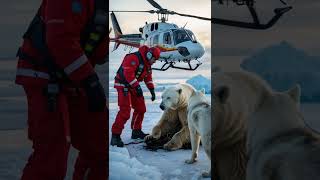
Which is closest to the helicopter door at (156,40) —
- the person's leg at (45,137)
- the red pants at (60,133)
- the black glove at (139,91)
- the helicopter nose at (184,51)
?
the helicopter nose at (184,51)

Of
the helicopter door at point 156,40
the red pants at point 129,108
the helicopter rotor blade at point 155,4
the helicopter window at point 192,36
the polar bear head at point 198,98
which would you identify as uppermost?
the helicopter rotor blade at point 155,4

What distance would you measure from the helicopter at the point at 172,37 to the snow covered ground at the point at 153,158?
0.12 meters

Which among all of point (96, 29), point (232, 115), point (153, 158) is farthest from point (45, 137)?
point (232, 115)

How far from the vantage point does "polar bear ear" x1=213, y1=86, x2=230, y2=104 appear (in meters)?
3.32

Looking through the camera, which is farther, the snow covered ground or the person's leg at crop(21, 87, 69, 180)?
the snow covered ground

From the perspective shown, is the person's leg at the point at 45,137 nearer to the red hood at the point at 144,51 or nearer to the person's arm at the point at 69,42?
the person's arm at the point at 69,42

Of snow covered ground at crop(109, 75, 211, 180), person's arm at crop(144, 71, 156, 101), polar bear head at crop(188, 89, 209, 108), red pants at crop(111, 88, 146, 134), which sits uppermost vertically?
person's arm at crop(144, 71, 156, 101)

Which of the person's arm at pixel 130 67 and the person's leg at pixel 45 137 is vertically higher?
the person's arm at pixel 130 67

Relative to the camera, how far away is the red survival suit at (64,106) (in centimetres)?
298

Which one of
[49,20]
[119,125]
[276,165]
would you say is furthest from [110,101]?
[276,165]

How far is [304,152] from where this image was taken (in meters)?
2.65

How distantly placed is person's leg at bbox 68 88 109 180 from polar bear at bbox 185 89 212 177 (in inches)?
16.6

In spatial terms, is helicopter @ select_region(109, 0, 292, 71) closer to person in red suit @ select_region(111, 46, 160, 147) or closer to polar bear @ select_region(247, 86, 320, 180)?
person in red suit @ select_region(111, 46, 160, 147)

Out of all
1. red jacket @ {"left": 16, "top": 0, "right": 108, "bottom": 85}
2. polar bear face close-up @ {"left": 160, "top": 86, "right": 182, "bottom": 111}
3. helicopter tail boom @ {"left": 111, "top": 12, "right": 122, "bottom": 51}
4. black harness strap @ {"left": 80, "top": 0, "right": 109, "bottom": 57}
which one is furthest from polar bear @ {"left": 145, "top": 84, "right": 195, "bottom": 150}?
red jacket @ {"left": 16, "top": 0, "right": 108, "bottom": 85}
